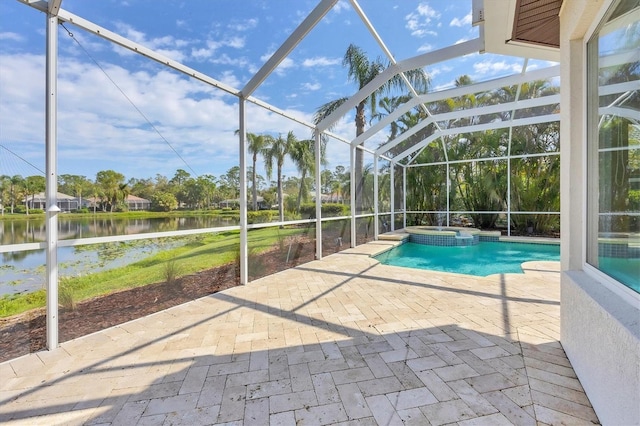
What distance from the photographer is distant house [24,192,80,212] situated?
2.89 metres

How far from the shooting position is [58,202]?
3.00m

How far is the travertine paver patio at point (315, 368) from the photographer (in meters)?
2.00

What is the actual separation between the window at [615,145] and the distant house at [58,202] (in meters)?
4.63

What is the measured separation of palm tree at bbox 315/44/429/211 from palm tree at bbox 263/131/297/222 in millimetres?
2920

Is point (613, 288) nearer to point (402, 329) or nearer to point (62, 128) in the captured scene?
point (402, 329)

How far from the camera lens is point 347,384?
90.8 inches

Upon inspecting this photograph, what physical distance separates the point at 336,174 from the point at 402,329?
609cm

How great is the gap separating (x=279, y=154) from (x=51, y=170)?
4.21 meters

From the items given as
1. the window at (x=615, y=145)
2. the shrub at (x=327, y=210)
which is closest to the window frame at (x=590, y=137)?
the window at (x=615, y=145)

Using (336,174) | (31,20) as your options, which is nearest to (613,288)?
(31,20)

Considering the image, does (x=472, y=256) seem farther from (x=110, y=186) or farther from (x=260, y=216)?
(x=110, y=186)

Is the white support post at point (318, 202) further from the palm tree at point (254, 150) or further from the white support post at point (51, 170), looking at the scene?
the white support post at point (51, 170)

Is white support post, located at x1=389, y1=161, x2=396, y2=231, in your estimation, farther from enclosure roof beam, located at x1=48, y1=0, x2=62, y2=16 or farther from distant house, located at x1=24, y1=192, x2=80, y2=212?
enclosure roof beam, located at x1=48, y1=0, x2=62, y2=16

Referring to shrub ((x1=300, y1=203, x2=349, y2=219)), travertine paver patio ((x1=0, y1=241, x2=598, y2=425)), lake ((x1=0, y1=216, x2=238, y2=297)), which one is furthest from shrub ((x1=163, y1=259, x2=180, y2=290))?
shrub ((x1=300, y1=203, x2=349, y2=219))
